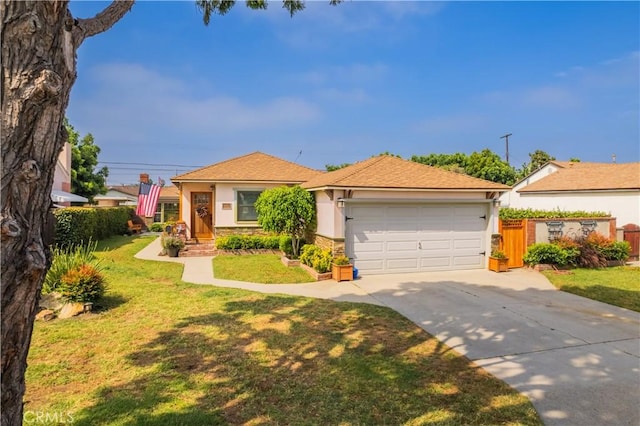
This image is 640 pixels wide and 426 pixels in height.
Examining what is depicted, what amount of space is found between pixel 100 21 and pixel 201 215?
589 inches

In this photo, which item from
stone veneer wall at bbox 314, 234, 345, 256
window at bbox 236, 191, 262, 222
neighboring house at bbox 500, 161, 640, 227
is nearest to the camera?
stone veneer wall at bbox 314, 234, 345, 256

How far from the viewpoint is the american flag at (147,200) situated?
17.5 m

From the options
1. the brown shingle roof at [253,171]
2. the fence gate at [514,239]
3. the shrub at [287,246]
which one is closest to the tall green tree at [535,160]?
the fence gate at [514,239]

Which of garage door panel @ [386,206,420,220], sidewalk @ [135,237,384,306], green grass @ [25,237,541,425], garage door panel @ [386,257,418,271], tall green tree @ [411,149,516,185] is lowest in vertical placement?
green grass @ [25,237,541,425]

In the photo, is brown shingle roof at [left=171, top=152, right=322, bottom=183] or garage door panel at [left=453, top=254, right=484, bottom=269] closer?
garage door panel at [left=453, top=254, right=484, bottom=269]

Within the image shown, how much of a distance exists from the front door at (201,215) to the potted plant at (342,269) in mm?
9352

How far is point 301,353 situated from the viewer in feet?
16.2

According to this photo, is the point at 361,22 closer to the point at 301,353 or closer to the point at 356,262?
the point at 356,262

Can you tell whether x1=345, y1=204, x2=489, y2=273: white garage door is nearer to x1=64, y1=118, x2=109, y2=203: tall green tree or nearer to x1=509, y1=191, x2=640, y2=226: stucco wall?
x1=509, y1=191, x2=640, y2=226: stucco wall

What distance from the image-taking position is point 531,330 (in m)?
5.94

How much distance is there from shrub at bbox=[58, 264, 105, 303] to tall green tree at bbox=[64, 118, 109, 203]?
22507mm

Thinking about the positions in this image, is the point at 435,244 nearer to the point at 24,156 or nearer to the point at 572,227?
the point at 572,227

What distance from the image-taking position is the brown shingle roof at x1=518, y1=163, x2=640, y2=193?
17.7 meters

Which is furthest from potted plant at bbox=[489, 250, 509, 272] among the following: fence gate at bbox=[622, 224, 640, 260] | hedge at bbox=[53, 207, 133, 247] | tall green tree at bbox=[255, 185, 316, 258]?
hedge at bbox=[53, 207, 133, 247]
